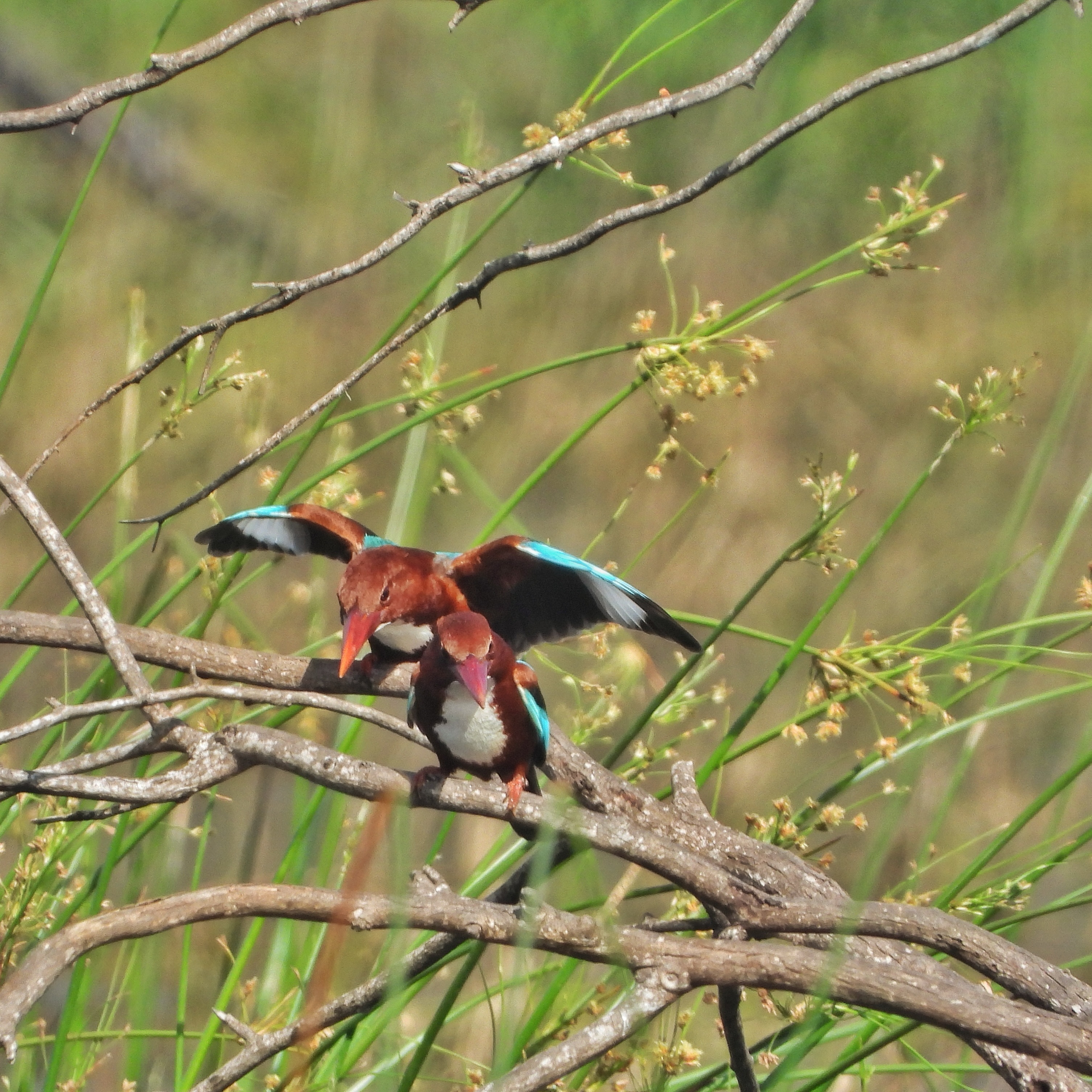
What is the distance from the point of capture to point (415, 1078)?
1229 millimetres

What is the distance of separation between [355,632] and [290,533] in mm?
334

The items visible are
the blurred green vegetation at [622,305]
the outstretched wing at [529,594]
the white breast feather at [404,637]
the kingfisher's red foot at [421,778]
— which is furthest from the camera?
the blurred green vegetation at [622,305]

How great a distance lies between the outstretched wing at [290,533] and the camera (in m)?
1.80

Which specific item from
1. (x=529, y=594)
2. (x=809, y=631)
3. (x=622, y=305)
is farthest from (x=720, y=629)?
(x=622, y=305)

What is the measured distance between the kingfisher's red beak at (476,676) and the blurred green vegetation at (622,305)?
4.60 ft

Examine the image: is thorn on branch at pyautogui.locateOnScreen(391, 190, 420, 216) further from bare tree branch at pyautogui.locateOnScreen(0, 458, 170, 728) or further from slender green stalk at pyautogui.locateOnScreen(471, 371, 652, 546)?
bare tree branch at pyautogui.locateOnScreen(0, 458, 170, 728)

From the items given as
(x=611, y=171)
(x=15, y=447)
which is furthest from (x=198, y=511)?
(x=611, y=171)

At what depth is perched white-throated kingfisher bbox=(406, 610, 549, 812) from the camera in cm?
150

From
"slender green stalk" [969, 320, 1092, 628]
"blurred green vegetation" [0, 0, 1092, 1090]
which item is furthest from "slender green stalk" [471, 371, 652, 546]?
"blurred green vegetation" [0, 0, 1092, 1090]

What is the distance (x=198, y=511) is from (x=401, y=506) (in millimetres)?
1600

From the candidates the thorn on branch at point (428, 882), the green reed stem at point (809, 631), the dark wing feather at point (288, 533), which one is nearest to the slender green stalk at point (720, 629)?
the green reed stem at point (809, 631)

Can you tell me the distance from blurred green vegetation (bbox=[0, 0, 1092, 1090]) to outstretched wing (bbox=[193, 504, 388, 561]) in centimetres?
86

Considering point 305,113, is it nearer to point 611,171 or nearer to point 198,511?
point 198,511

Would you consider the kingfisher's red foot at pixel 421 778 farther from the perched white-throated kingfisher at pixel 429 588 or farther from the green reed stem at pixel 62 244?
the green reed stem at pixel 62 244
